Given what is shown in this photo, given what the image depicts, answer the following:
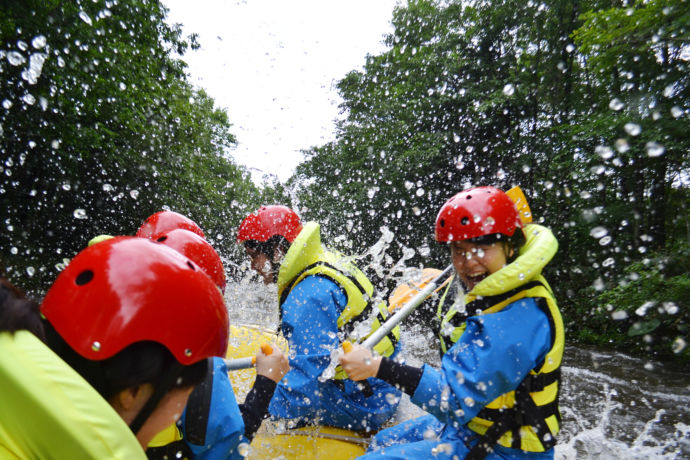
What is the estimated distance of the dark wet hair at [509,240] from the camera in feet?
8.38

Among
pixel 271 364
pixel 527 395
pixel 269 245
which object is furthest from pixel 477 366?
pixel 269 245

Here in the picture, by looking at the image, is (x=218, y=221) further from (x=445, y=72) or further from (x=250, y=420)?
(x=250, y=420)

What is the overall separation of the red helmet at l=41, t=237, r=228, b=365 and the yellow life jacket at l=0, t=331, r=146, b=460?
38cm

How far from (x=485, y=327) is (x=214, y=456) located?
4.66 ft

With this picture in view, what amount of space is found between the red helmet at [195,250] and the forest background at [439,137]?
5.46 meters

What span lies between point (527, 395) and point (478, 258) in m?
0.78

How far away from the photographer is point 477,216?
8.23 feet

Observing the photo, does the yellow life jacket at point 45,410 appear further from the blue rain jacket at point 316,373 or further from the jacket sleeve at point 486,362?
the blue rain jacket at point 316,373

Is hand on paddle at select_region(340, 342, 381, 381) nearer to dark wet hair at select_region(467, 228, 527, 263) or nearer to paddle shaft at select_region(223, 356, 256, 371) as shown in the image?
paddle shaft at select_region(223, 356, 256, 371)

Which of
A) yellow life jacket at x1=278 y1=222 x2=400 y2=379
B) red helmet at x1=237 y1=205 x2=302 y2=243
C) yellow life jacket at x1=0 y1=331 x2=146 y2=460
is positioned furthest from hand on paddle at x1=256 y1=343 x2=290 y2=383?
red helmet at x1=237 y1=205 x2=302 y2=243

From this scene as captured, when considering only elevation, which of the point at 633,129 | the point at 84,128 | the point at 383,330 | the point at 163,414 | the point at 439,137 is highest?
the point at 633,129

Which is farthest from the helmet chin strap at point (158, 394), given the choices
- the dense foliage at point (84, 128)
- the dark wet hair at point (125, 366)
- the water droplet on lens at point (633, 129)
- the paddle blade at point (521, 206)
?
the water droplet on lens at point (633, 129)

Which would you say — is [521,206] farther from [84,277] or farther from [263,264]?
[84,277]

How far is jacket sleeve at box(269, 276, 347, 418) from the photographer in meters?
2.88
